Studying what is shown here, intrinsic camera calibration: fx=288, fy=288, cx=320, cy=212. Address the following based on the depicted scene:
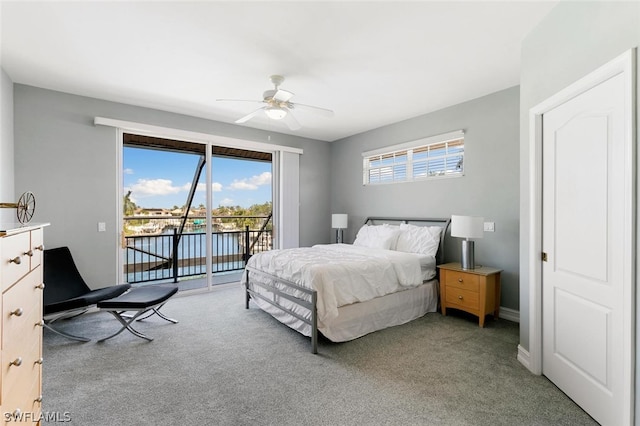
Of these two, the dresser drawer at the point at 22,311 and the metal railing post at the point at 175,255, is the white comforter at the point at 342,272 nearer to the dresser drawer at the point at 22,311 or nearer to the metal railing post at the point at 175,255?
the dresser drawer at the point at 22,311

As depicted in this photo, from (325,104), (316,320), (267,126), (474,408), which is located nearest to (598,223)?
(474,408)

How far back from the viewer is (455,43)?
2555mm

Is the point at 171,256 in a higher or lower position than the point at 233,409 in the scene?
higher

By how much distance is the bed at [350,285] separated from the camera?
282 centimetres

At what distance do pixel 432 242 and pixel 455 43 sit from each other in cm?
240

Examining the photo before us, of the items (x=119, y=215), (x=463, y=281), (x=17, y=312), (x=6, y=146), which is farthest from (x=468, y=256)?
(x=6, y=146)

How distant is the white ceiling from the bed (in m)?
2.04

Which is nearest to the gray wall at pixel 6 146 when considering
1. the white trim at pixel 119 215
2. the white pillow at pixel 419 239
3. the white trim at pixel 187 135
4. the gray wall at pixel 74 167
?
the gray wall at pixel 74 167

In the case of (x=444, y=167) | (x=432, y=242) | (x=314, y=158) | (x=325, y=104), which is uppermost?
(x=325, y=104)

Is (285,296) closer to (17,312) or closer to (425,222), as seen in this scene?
(17,312)

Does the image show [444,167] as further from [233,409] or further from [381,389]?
[233,409]

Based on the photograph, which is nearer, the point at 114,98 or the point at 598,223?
the point at 598,223

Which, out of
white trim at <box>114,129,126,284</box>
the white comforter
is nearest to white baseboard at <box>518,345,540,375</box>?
the white comforter

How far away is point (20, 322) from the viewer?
1.23 metres
